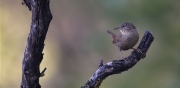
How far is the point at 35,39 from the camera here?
2.37 m

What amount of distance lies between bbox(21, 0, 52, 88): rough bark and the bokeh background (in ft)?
8.88

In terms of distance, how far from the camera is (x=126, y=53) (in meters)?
→ 5.77

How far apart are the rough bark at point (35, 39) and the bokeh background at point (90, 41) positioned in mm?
2706

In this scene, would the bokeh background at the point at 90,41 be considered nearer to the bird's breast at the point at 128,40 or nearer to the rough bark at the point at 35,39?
the bird's breast at the point at 128,40

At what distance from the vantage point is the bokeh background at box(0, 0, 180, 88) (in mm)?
5004

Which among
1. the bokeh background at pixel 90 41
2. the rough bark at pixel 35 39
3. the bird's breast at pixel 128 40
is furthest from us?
the bokeh background at pixel 90 41

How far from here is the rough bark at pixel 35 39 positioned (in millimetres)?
2311

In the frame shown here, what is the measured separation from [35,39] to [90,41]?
12.3ft

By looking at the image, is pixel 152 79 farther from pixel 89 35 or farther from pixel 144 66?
pixel 89 35

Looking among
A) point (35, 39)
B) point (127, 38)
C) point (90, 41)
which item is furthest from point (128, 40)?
point (90, 41)

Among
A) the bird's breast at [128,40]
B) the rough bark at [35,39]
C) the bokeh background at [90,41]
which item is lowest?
the rough bark at [35,39]

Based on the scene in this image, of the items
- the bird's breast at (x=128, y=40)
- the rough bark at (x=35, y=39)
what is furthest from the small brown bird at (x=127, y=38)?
the rough bark at (x=35, y=39)

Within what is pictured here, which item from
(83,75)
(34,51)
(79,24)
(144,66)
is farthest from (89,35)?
(34,51)

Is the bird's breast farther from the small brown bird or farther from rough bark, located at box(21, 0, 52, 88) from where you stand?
rough bark, located at box(21, 0, 52, 88)
